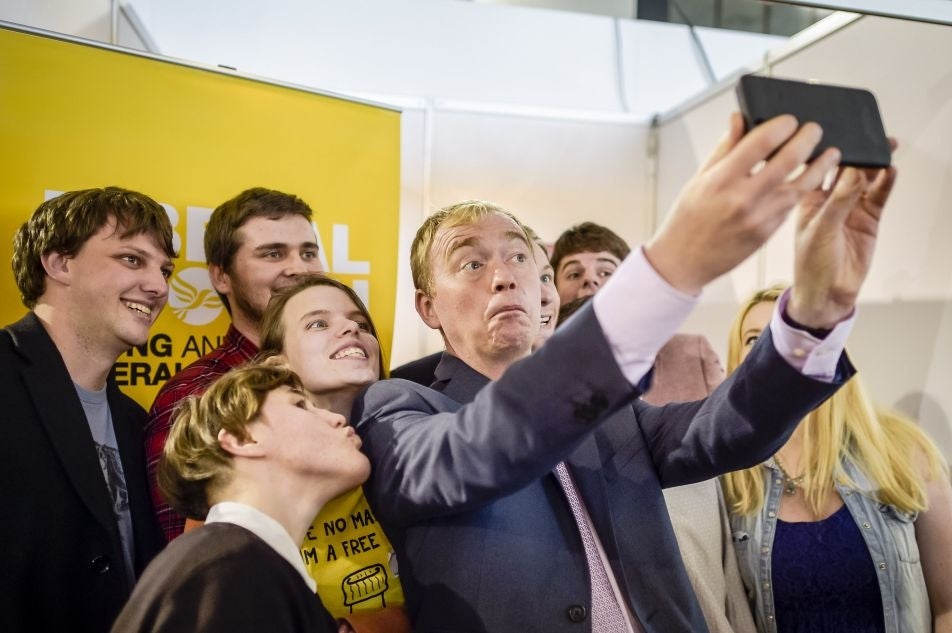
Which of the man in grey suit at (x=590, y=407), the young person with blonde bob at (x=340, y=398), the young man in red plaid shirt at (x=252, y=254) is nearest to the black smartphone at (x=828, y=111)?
the man in grey suit at (x=590, y=407)

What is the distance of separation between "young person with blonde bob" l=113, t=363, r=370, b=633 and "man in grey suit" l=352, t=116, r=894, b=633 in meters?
0.12

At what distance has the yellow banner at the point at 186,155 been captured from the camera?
2.19 m

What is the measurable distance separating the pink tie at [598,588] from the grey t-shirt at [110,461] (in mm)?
1123

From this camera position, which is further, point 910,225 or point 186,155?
point 910,225

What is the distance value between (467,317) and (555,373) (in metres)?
0.65

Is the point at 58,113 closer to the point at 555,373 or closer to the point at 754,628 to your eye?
the point at 555,373

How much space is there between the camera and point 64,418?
1.68 metres

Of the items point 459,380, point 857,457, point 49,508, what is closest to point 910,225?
point 857,457

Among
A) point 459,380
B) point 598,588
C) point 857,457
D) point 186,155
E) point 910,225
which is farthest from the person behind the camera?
point 910,225

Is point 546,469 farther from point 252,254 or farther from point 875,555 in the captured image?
point 252,254

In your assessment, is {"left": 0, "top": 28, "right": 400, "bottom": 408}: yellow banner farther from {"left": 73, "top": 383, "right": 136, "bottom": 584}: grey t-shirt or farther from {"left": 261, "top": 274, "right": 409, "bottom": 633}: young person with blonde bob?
{"left": 261, "top": 274, "right": 409, "bottom": 633}: young person with blonde bob

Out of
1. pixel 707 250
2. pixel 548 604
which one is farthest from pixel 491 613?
pixel 707 250

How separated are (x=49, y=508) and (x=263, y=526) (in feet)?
2.22

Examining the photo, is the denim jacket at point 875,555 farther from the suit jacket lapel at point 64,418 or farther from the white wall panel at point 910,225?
the suit jacket lapel at point 64,418
